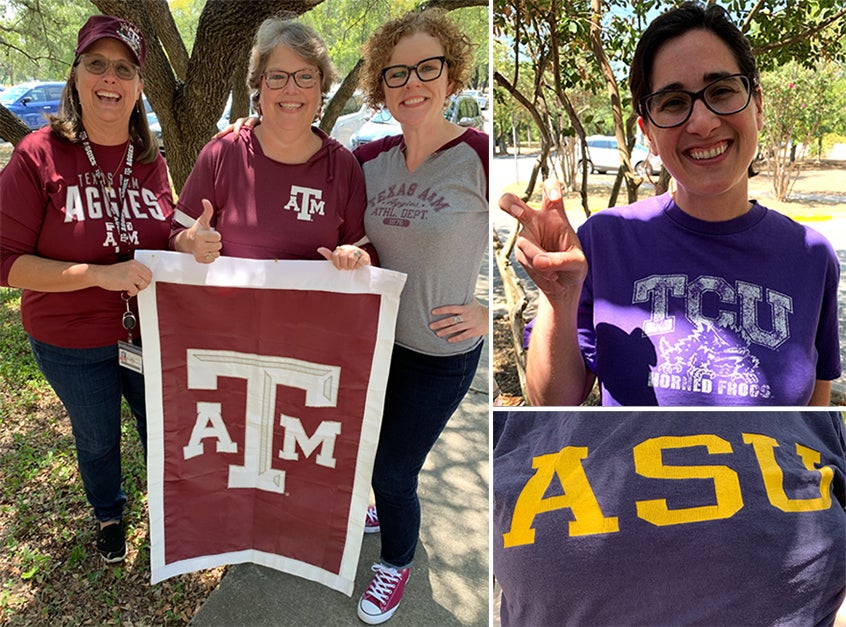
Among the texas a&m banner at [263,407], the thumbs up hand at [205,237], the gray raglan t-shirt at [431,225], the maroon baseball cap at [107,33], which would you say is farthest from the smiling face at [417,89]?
the maroon baseball cap at [107,33]

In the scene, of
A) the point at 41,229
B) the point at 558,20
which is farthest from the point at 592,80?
the point at 41,229

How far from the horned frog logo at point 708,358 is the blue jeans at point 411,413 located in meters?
0.82

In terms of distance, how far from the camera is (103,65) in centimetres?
208

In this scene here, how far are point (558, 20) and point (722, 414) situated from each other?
7.66 ft

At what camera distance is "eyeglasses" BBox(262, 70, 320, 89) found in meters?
1.94

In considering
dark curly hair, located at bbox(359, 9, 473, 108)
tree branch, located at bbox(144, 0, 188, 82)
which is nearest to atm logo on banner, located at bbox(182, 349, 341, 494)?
dark curly hair, located at bbox(359, 9, 473, 108)

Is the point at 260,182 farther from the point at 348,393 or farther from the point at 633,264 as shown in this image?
the point at 633,264

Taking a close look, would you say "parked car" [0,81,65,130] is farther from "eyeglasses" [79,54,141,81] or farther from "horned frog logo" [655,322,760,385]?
"horned frog logo" [655,322,760,385]

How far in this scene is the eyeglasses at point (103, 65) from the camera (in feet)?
6.79

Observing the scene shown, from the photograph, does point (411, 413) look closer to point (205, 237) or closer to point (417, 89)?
point (205, 237)

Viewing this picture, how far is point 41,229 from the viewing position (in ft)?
6.59

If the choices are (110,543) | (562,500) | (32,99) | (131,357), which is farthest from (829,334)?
(32,99)

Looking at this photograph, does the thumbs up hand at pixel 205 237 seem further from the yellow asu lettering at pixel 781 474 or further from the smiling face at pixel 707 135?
the yellow asu lettering at pixel 781 474

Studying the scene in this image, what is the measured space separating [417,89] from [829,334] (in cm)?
128
